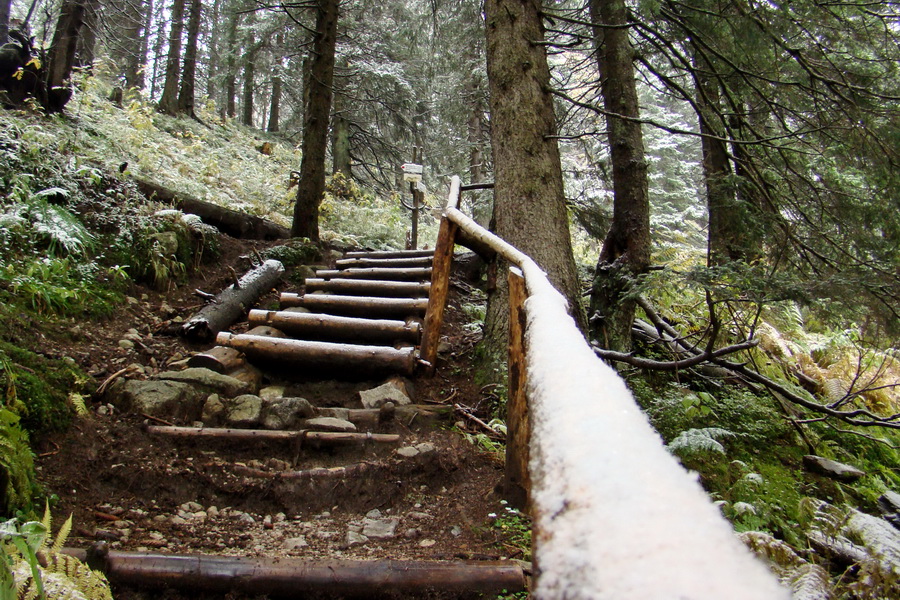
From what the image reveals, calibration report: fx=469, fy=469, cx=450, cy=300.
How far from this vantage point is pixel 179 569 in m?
1.83

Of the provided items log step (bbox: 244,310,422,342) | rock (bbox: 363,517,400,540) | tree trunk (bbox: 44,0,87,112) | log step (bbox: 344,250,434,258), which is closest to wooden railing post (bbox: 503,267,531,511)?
rock (bbox: 363,517,400,540)

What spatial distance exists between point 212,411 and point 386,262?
417 cm

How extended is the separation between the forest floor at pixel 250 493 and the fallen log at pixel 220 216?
3.13 meters

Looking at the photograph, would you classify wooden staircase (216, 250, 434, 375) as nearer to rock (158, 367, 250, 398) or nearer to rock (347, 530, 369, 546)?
rock (158, 367, 250, 398)

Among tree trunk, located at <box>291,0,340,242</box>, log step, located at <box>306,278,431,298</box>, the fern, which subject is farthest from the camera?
tree trunk, located at <box>291,0,340,242</box>

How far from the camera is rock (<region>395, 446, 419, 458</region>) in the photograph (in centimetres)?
317

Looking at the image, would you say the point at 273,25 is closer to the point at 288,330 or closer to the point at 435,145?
the point at 435,145

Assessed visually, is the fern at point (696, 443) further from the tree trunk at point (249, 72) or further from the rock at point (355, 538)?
the tree trunk at point (249, 72)

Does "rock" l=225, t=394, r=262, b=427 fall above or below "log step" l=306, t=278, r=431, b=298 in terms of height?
below

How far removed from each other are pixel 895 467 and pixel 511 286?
428 cm

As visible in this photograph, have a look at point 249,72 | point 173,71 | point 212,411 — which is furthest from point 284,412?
point 249,72

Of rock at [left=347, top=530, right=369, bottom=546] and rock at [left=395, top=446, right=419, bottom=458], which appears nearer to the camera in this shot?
rock at [left=347, top=530, right=369, bottom=546]

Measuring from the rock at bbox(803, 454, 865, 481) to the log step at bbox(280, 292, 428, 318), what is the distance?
3.73 m

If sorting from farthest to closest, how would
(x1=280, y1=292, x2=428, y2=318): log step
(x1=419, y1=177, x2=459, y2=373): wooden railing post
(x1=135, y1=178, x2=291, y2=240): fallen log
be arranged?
1. (x1=135, y1=178, x2=291, y2=240): fallen log
2. (x1=280, y1=292, x2=428, y2=318): log step
3. (x1=419, y1=177, x2=459, y2=373): wooden railing post
